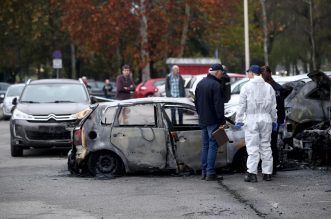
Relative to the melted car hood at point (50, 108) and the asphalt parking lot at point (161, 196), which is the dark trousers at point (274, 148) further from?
the melted car hood at point (50, 108)

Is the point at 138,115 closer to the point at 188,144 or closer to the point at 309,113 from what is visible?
the point at 188,144

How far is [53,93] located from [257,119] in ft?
24.0

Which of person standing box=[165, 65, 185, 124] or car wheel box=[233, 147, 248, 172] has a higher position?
person standing box=[165, 65, 185, 124]

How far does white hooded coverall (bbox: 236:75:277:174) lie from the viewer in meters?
12.9

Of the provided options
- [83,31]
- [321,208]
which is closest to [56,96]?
[321,208]

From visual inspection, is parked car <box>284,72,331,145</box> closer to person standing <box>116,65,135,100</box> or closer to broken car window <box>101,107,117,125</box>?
broken car window <box>101,107,117,125</box>

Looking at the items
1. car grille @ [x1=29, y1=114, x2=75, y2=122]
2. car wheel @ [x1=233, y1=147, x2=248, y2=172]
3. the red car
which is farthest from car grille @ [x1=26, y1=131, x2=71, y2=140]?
the red car

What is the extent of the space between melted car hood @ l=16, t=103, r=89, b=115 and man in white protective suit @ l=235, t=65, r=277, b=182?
584 cm

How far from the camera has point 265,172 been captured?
1311cm

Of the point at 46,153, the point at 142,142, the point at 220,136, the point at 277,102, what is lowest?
the point at 46,153

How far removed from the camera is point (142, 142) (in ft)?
45.6

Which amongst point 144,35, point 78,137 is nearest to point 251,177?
point 78,137

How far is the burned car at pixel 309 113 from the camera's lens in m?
15.3

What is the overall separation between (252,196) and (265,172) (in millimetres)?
1637
